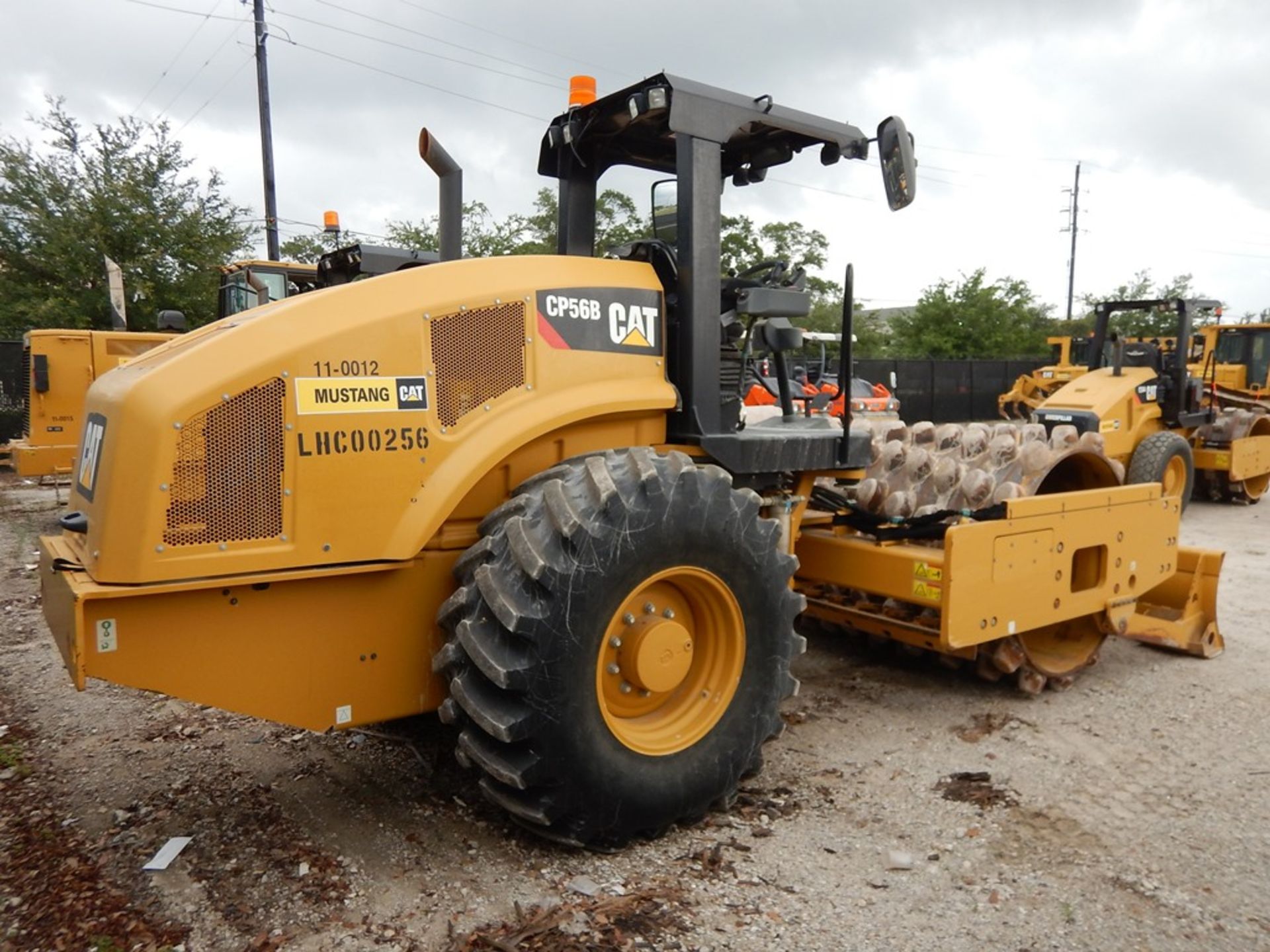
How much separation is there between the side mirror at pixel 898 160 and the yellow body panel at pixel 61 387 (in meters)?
9.44

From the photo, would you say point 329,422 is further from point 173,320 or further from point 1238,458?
point 1238,458

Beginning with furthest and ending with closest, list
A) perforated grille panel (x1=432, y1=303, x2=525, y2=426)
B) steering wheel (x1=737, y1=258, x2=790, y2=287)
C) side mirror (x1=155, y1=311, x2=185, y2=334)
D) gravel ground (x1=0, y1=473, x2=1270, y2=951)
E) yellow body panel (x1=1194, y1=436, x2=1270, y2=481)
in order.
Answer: yellow body panel (x1=1194, y1=436, x2=1270, y2=481) → side mirror (x1=155, y1=311, x2=185, y2=334) → steering wheel (x1=737, y1=258, x2=790, y2=287) → perforated grille panel (x1=432, y1=303, x2=525, y2=426) → gravel ground (x1=0, y1=473, x2=1270, y2=951)

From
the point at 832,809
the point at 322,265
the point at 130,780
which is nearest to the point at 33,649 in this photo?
the point at 130,780

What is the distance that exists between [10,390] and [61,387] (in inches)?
248

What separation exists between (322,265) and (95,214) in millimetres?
14718

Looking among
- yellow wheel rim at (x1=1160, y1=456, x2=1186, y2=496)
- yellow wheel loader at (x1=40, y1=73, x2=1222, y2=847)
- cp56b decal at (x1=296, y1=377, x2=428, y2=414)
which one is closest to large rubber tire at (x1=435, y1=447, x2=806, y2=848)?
yellow wheel loader at (x1=40, y1=73, x2=1222, y2=847)

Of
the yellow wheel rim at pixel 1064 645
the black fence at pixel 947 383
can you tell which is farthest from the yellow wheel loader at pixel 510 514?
the black fence at pixel 947 383

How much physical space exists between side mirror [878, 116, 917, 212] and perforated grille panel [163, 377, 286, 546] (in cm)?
242

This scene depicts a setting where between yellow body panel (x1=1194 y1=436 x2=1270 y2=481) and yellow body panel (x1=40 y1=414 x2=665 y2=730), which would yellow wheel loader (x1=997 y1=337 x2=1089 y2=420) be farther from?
yellow body panel (x1=40 y1=414 x2=665 y2=730)

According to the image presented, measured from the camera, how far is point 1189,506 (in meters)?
11.6

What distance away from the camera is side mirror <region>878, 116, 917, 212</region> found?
372 cm

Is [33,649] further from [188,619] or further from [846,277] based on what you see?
[846,277]

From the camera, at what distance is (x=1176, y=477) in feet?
35.0

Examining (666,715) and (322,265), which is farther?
(322,265)
